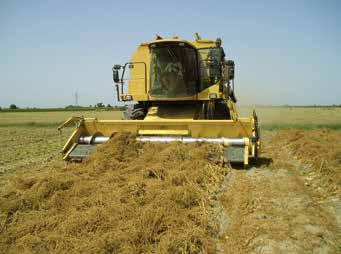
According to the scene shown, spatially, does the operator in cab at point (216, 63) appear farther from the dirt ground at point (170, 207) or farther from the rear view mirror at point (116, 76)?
the dirt ground at point (170, 207)

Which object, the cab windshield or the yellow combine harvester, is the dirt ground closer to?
the yellow combine harvester

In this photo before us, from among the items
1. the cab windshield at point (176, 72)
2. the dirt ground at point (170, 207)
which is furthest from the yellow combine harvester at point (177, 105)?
the dirt ground at point (170, 207)

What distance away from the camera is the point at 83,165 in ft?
17.8

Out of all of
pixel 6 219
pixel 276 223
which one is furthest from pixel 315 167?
pixel 6 219

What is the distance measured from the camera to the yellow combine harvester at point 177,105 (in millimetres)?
6129

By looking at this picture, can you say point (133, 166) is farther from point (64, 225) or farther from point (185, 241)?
point (185, 241)

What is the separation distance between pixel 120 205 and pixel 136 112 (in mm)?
4582

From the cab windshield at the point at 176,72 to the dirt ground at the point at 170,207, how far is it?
2.08 metres

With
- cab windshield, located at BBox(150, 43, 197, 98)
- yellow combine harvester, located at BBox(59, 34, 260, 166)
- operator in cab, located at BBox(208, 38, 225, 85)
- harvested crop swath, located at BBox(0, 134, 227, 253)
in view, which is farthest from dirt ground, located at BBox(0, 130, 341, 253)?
operator in cab, located at BBox(208, 38, 225, 85)

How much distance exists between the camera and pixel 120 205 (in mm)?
3486

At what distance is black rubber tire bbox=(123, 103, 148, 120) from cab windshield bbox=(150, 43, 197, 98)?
697 mm

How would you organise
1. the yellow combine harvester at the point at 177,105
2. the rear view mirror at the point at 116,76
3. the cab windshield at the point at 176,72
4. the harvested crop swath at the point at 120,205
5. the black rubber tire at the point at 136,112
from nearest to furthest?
the harvested crop swath at the point at 120,205
the yellow combine harvester at the point at 177,105
the cab windshield at the point at 176,72
the rear view mirror at the point at 116,76
the black rubber tire at the point at 136,112

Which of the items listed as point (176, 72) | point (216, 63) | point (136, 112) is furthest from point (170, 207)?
point (216, 63)

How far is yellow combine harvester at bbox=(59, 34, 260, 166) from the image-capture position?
6129mm
